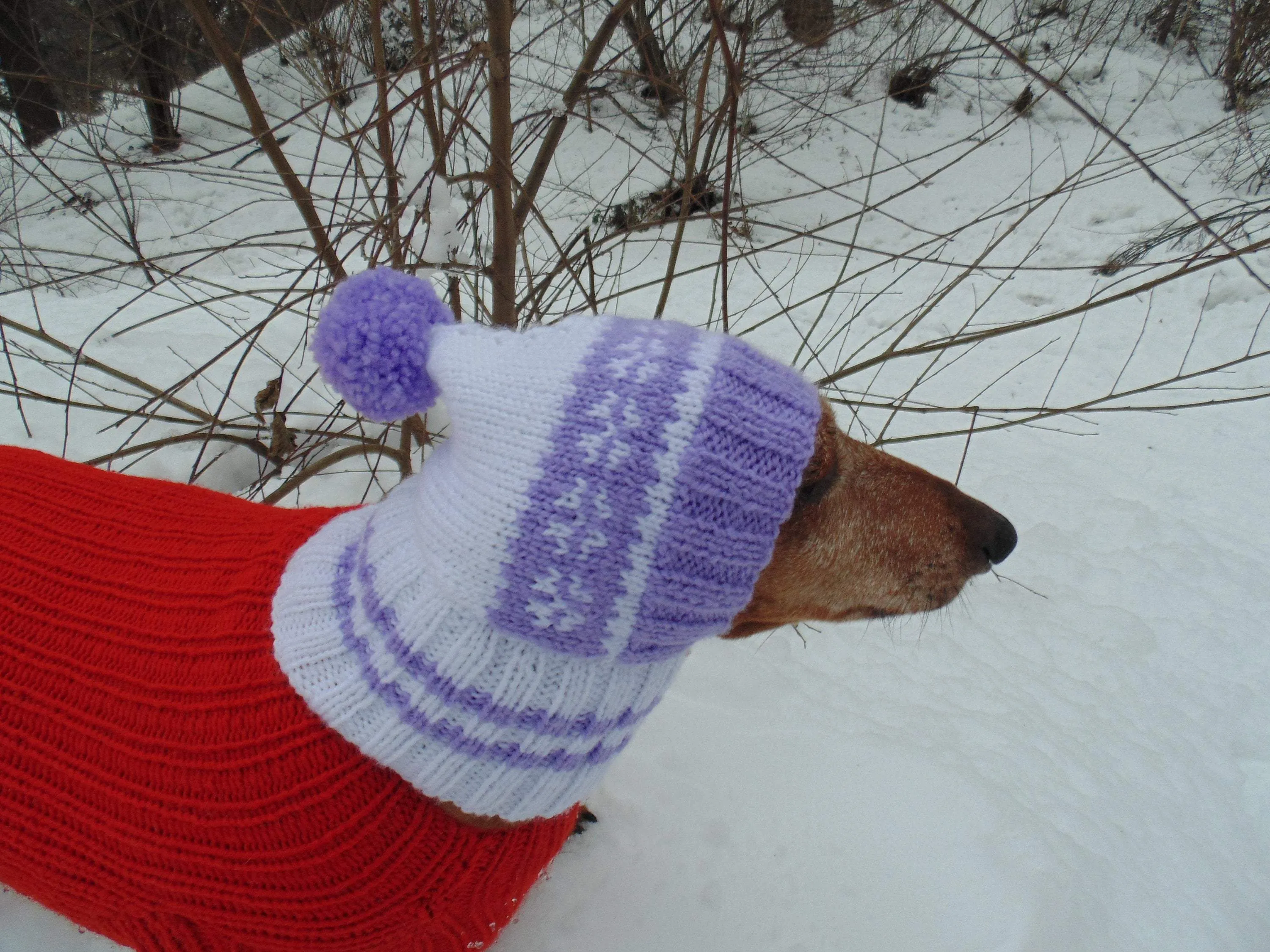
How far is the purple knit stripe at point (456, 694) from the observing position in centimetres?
102

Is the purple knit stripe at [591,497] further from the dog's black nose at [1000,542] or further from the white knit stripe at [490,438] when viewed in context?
the dog's black nose at [1000,542]

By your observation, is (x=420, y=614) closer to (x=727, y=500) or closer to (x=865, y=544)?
(x=727, y=500)

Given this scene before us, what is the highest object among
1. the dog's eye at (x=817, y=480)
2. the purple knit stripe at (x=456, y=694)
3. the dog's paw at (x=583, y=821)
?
the dog's eye at (x=817, y=480)

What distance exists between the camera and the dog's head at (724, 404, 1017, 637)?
4.17ft

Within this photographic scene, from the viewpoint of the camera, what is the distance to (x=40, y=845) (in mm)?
1227

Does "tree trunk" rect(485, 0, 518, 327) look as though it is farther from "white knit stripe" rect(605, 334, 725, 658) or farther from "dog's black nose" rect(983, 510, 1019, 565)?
"dog's black nose" rect(983, 510, 1019, 565)

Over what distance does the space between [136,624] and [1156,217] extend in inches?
251

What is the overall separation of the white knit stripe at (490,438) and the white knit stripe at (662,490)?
14 cm

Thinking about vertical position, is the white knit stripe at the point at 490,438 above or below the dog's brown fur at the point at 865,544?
above

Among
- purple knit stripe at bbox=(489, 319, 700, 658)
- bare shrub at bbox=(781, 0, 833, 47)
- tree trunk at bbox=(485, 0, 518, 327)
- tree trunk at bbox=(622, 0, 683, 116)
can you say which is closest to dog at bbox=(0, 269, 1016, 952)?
purple knit stripe at bbox=(489, 319, 700, 658)

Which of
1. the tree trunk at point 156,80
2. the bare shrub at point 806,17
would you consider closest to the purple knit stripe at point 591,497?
the bare shrub at point 806,17

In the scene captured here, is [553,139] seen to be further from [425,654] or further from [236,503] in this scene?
[425,654]

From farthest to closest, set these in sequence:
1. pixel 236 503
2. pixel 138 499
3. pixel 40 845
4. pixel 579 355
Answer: pixel 236 503 → pixel 138 499 → pixel 40 845 → pixel 579 355

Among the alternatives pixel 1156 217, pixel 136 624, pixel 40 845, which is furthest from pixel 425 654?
pixel 1156 217
